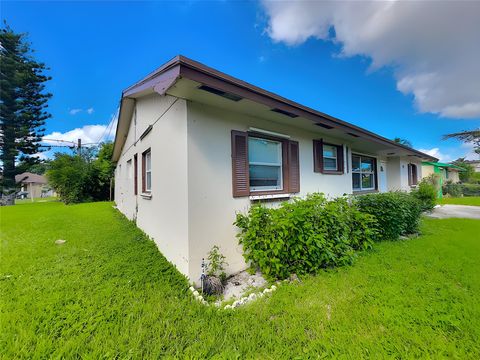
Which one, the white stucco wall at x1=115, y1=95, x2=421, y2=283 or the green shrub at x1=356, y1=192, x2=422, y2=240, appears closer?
the white stucco wall at x1=115, y1=95, x2=421, y2=283

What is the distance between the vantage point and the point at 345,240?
12.6 feet

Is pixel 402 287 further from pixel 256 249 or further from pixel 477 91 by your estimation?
pixel 477 91

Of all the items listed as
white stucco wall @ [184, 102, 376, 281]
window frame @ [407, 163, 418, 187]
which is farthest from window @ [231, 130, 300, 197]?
window frame @ [407, 163, 418, 187]

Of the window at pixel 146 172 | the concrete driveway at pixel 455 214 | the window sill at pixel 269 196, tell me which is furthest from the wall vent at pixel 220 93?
the concrete driveway at pixel 455 214

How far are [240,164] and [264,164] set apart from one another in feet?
2.61

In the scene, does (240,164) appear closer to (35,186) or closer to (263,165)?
(263,165)

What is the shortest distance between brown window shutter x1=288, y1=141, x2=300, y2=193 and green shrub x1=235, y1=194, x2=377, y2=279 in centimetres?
89

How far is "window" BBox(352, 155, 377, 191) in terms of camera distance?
27.8ft

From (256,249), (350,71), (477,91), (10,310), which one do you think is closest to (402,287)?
(256,249)

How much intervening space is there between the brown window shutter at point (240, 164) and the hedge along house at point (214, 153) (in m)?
0.02

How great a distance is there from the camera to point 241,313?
8.13ft

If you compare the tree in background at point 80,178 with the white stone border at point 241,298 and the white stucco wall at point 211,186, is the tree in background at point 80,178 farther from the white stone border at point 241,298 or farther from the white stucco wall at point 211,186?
the white stone border at point 241,298

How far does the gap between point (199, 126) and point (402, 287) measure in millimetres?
3857

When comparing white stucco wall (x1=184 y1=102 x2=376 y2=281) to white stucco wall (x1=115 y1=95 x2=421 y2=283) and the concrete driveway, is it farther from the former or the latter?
the concrete driveway
